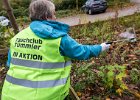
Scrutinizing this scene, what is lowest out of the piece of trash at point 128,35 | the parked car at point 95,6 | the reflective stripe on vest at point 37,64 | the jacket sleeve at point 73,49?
the parked car at point 95,6

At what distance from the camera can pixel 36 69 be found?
13.3ft

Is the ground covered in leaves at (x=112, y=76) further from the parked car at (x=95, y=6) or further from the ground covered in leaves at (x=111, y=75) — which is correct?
the parked car at (x=95, y=6)

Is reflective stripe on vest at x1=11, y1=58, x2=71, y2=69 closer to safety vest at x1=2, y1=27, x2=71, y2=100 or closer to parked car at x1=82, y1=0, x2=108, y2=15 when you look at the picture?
safety vest at x1=2, y1=27, x2=71, y2=100

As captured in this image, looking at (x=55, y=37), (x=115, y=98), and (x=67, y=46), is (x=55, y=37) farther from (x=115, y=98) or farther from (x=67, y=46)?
(x=115, y=98)

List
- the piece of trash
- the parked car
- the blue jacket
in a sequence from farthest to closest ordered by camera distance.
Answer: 1. the parked car
2. the piece of trash
3. the blue jacket

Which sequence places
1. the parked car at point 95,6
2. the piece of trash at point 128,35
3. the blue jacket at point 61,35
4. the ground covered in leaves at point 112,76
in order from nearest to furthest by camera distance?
1. the blue jacket at point 61,35
2. the ground covered in leaves at point 112,76
3. the piece of trash at point 128,35
4. the parked car at point 95,6

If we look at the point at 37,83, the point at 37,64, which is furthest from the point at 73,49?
the point at 37,83

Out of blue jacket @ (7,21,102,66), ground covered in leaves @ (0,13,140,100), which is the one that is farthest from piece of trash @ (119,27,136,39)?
blue jacket @ (7,21,102,66)

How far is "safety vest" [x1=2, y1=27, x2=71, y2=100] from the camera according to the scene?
4055mm

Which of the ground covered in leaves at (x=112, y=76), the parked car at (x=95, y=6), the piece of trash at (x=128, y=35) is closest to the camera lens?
the ground covered in leaves at (x=112, y=76)

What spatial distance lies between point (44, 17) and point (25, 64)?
0.58 metres

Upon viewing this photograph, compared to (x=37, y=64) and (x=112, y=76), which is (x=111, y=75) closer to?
(x=112, y=76)

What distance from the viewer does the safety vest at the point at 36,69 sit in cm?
405

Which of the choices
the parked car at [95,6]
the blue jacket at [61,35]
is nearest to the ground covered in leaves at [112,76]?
the blue jacket at [61,35]
